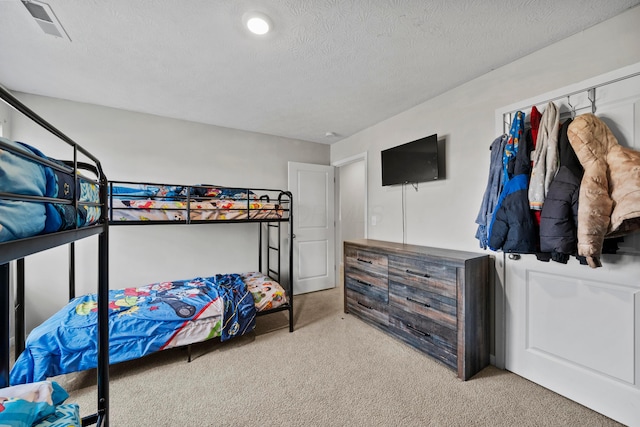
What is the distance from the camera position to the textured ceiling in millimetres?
1448

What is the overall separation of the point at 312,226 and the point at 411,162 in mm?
1786

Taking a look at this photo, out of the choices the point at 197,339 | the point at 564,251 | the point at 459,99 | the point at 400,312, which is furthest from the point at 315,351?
the point at 459,99

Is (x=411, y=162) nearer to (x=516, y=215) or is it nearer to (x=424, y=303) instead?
(x=516, y=215)

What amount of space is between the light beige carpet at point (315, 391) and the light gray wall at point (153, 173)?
104 centimetres

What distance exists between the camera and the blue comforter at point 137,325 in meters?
1.69

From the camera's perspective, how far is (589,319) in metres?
1.62

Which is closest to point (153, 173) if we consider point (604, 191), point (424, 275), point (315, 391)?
point (315, 391)

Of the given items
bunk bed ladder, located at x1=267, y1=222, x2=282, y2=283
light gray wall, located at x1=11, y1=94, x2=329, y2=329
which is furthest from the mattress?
bunk bed ladder, located at x1=267, y1=222, x2=282, y2=283

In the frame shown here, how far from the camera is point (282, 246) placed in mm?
3734

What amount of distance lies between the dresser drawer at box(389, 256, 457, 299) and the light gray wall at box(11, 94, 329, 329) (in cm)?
196

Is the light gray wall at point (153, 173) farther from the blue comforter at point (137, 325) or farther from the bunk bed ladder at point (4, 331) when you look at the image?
the bunk bed ladder at point (4, 331)

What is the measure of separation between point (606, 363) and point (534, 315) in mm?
392

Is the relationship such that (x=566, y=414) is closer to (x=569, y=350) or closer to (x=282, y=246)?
(x=569, y=350)

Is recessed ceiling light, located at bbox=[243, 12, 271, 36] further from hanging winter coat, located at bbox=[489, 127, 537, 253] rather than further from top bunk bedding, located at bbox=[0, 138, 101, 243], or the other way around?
hanging winter coat, located at bbox=[489, 127, 537, 253]
